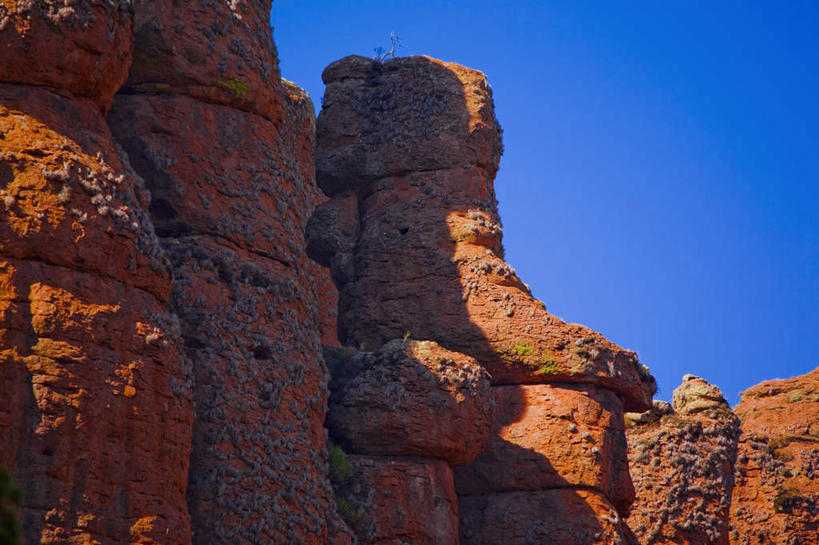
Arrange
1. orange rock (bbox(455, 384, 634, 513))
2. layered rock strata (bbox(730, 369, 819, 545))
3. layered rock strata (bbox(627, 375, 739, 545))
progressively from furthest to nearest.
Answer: layered rock strata (bbox(730, 369, 819, 545)) < layered rock strata (bbox(627, 375, 739, 545)) < orange rock (bbox(455, 384, 634, 513))

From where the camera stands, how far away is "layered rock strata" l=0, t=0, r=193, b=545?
40.5ft

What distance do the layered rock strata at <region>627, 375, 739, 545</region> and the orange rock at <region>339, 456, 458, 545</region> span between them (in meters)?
5.93

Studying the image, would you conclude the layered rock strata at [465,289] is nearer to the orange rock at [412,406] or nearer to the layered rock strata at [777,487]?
the orange rock at [412,406]

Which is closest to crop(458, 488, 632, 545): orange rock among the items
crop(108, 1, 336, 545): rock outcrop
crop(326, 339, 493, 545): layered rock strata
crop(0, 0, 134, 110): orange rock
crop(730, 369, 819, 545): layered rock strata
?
crop(326, 339, 493, 545): layered rock strata

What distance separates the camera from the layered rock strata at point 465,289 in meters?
19.9

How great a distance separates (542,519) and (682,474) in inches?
178

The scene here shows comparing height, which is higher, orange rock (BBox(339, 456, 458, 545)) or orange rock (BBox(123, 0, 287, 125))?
orange rock (BBox(123, 0, 287, 125))

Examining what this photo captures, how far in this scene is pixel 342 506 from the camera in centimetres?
1727

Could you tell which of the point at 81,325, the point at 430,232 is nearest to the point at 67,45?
the point at 81,325

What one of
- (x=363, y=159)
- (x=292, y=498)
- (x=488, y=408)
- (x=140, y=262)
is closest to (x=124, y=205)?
(x=140, y=262)

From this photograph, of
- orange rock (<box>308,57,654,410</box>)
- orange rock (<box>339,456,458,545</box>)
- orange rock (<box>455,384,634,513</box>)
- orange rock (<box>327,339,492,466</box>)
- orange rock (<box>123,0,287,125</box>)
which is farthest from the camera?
orange rock (<box>308,57,654,410</box>)

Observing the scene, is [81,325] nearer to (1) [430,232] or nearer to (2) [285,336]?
(2) [285,336]

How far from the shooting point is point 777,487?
2620cm

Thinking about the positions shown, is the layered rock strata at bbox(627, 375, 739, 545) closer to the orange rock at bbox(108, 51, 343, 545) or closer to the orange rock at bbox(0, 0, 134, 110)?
the orange rock at bbox(108, 51, 343, 545)
